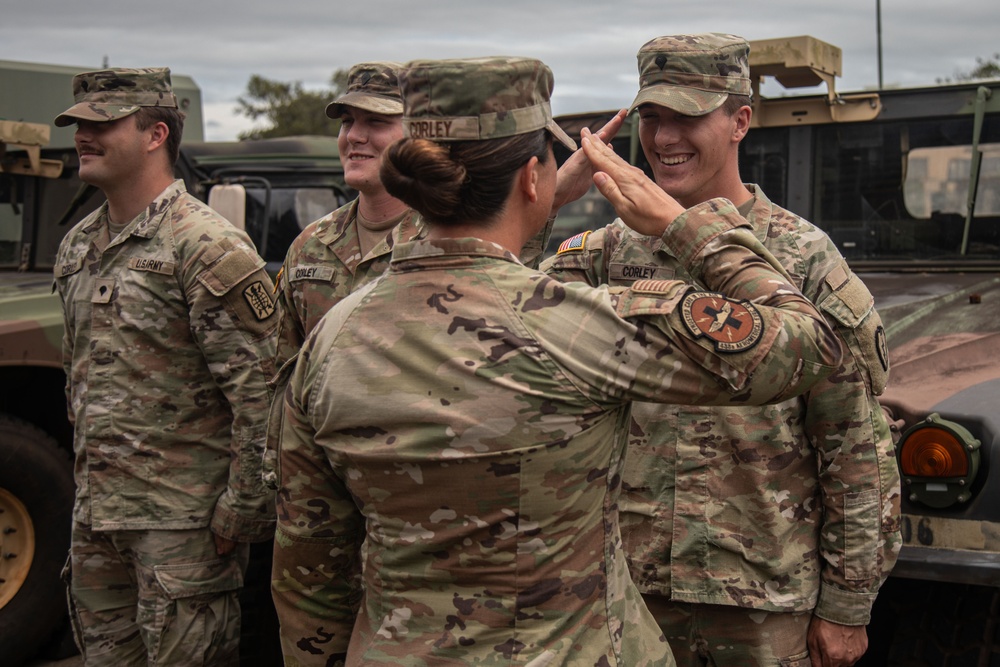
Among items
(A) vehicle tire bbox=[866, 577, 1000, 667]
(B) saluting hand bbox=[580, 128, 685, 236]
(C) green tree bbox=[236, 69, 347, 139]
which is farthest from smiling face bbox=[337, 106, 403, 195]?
(C) green tree bbox=[236, 69, 347, 139]

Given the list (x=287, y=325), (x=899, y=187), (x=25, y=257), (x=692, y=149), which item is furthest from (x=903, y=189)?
(x=25, y=257)

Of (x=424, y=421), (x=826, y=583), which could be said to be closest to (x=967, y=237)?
(x=826, y=583)

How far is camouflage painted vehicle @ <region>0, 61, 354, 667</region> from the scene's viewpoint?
4.36 m

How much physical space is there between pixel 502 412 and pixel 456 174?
336mm

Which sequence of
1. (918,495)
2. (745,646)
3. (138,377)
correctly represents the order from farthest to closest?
(138,377), (918,495), (745,646)

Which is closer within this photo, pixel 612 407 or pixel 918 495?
pixel 612 407

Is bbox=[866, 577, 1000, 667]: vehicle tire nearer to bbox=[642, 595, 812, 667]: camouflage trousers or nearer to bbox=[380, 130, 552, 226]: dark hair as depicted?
bbox=[642, 595, 812, 667]: camouflage trousers

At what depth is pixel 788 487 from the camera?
2312 mm

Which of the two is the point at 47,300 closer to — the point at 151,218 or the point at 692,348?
the point at 151,218

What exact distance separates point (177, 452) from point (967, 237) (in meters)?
2.98

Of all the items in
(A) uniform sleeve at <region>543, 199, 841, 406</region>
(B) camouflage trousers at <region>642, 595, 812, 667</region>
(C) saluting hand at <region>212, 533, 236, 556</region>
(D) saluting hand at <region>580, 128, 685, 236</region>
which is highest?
(D) saluting hand at <region>580, 128, 685, 236</region>

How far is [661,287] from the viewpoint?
5.34 ft

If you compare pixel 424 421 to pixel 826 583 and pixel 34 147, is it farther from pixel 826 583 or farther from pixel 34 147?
pixel 34 147

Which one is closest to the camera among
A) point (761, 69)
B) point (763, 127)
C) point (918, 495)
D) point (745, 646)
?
point (745, 646)
